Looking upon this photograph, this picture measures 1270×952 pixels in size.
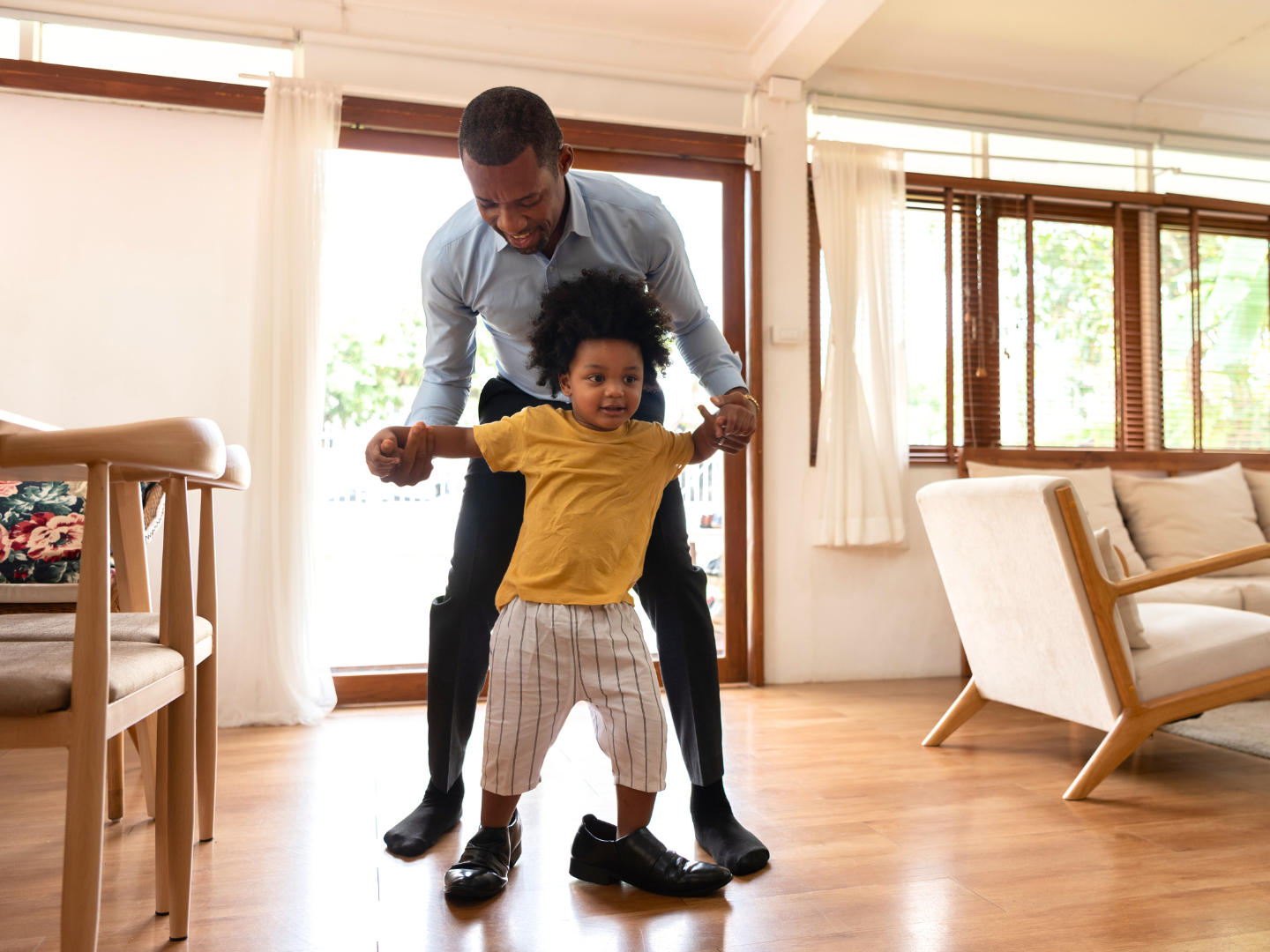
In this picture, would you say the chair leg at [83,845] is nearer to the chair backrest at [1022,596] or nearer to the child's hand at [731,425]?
the child's hand at [731,425]

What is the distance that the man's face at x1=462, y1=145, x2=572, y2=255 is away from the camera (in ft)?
4.71

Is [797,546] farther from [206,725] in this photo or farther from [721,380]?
[206,725]

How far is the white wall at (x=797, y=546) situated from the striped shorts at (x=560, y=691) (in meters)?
2.21

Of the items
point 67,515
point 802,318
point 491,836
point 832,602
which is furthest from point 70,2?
point 832,602

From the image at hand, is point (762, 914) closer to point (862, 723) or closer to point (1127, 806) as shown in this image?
point (1127, 806)

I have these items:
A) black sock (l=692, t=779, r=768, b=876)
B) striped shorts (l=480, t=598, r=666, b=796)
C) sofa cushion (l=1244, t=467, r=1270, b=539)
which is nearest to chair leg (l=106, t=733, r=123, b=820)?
striped shorts (l=480, t=598, r=666, b=796)

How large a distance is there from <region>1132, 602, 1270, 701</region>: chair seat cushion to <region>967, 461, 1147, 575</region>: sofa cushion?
48.3 inches

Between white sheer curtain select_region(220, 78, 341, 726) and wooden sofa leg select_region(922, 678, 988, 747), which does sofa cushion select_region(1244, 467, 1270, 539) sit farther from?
white sheer curtain select_region(220, 78, 341, 726)

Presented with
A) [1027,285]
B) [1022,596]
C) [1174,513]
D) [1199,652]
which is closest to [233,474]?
[1022,596]

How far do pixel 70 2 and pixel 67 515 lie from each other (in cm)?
189

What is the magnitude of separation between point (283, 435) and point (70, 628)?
5.80 feet

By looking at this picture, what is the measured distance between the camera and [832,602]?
3.68 metres

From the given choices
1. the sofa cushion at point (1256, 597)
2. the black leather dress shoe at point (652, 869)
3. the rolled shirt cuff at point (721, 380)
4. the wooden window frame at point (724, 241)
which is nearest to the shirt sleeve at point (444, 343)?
the rolled shirt cuff at point (721, 380)

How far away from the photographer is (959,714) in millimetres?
2537
